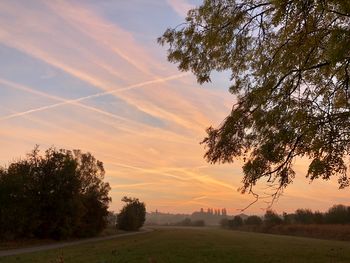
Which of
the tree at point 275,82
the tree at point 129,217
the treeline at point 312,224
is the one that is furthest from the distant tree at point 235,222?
the tree at point 275,82

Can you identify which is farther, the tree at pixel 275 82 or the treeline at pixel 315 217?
the treeline at pixel 315 217

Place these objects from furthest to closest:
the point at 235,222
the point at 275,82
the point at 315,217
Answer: the point at 235,222 → the point at 315,217 → the point at 275,82

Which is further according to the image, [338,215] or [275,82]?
[338,215]

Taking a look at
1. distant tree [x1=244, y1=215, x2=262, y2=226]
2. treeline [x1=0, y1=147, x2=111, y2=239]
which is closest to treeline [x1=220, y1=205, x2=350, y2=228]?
distant tree [x1=244, y1=215, x2=262, y2=226]

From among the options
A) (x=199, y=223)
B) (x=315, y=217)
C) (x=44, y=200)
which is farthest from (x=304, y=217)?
(x=199, y=223)

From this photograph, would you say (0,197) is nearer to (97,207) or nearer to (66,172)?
(66,172)

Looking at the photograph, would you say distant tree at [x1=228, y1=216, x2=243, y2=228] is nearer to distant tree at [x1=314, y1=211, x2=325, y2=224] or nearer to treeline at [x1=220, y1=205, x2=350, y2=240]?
treeline at [x1=220, y1=205, x2=350, y2=240]

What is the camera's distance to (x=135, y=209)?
121875 mm

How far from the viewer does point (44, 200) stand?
6053 cm

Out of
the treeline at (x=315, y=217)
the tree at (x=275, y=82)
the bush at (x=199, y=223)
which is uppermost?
the bush at (x=199, y=223)

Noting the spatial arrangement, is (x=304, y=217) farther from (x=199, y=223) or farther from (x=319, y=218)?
(x=199, y=223)

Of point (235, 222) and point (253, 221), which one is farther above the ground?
point (235, 222)

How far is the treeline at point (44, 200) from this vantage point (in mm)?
52031

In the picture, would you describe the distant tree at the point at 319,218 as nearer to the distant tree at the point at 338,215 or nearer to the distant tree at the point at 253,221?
the distant tree at the point at 338,215
